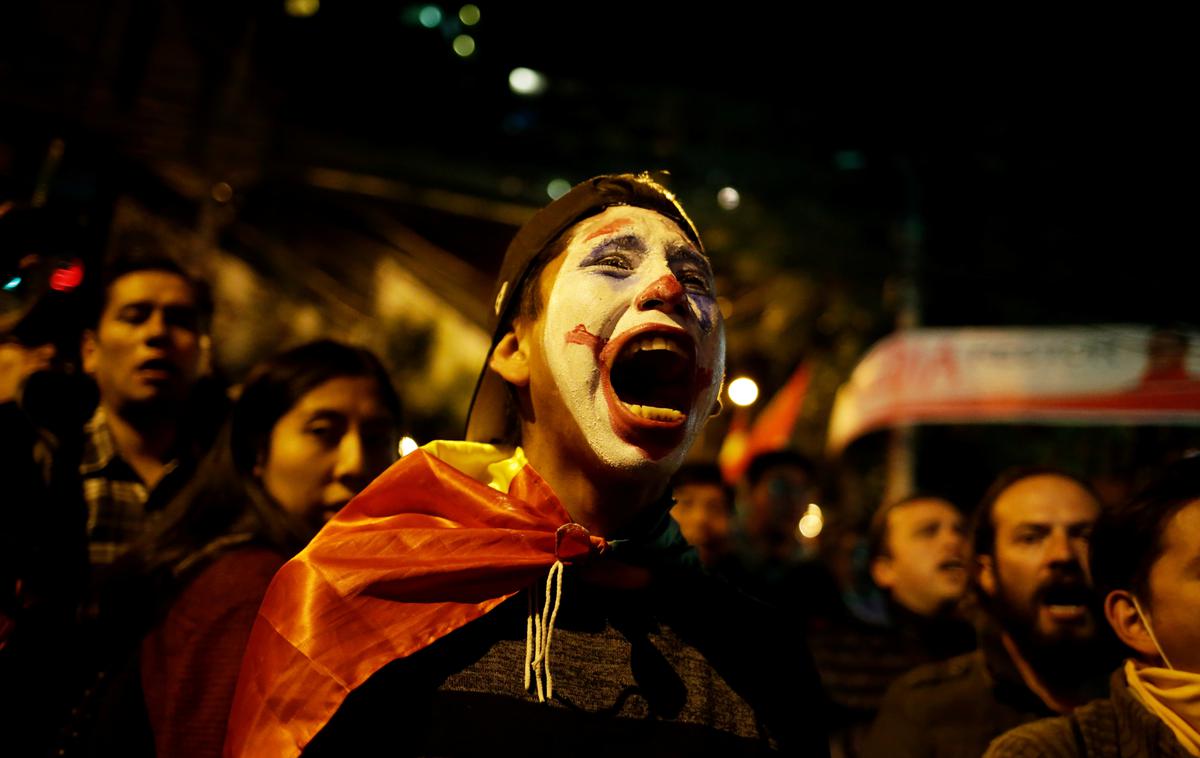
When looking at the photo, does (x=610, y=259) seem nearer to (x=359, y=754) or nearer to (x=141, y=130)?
(x=359, y=754)

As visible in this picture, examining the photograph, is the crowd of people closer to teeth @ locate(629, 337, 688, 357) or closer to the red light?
teeth @ locate(629, 337, 688, 357)

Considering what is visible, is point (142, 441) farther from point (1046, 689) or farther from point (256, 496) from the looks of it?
point (1046, 689)

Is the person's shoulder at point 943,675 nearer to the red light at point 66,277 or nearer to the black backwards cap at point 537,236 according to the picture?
the black backwards cap at point 537,236

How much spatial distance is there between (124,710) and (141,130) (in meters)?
3.99

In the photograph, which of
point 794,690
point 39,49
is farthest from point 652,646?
point 39,49

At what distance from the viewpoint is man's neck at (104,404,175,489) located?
344 centimetres

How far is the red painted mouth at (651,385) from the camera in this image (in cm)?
216

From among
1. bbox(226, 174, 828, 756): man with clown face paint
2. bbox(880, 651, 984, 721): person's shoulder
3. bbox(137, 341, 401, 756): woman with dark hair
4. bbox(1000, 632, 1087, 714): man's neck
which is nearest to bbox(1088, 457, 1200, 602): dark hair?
bbox(1000, 632, 1087, 714): man's neck

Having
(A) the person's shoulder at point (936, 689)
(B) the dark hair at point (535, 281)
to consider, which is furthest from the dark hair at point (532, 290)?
(A) the person's shoulder at point (936, 689)

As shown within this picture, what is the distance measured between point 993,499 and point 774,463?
2.68 m

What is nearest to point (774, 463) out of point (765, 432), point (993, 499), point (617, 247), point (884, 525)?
point (884, 525)

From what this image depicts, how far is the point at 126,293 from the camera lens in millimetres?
3482

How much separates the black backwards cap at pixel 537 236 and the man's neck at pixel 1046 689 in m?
1.91

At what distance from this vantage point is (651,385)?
234 cm
